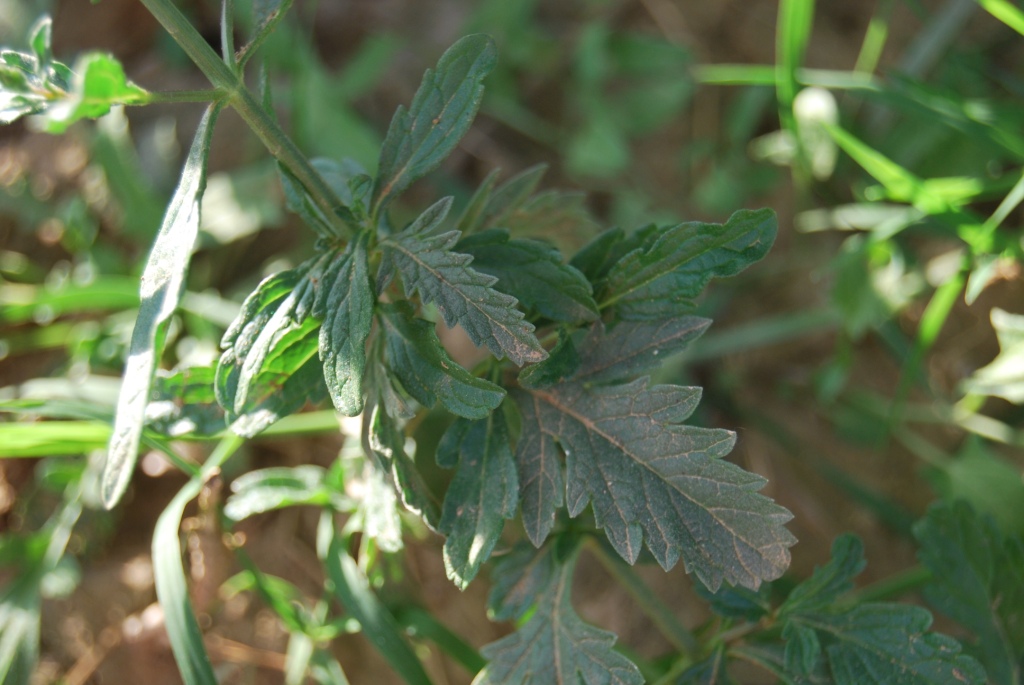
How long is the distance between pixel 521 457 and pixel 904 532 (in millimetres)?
1092

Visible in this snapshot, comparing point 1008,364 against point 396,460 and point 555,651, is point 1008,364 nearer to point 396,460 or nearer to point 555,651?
point 555,651

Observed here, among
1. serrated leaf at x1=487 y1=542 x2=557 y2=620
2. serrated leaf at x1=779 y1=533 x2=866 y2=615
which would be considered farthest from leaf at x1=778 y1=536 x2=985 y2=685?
serrated leaf at x1=487 y1=542 x2=557 y2=620

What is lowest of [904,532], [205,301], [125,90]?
[904,532]

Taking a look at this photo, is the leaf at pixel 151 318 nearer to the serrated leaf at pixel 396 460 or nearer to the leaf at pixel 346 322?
the leaf at pixel 346 322

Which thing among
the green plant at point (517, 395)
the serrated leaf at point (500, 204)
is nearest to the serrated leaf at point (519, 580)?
the green plant at point (517, 395)

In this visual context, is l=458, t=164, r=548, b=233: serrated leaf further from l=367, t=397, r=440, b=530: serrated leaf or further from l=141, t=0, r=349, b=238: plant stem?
l=367, t=397, r=440, b=530: serrated leaf

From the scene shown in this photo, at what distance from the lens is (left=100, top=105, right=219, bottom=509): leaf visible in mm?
857

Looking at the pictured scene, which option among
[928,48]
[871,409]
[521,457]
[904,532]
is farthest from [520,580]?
[928,48]

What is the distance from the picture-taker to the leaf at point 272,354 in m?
0.96

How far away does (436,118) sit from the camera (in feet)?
3.32

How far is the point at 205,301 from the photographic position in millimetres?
1815

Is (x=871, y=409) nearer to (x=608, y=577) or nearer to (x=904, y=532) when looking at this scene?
(x=904, y=532)

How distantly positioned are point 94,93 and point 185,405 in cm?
59

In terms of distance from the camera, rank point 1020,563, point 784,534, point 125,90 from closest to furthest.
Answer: point 125,90
point 784,534
point 1020,563
